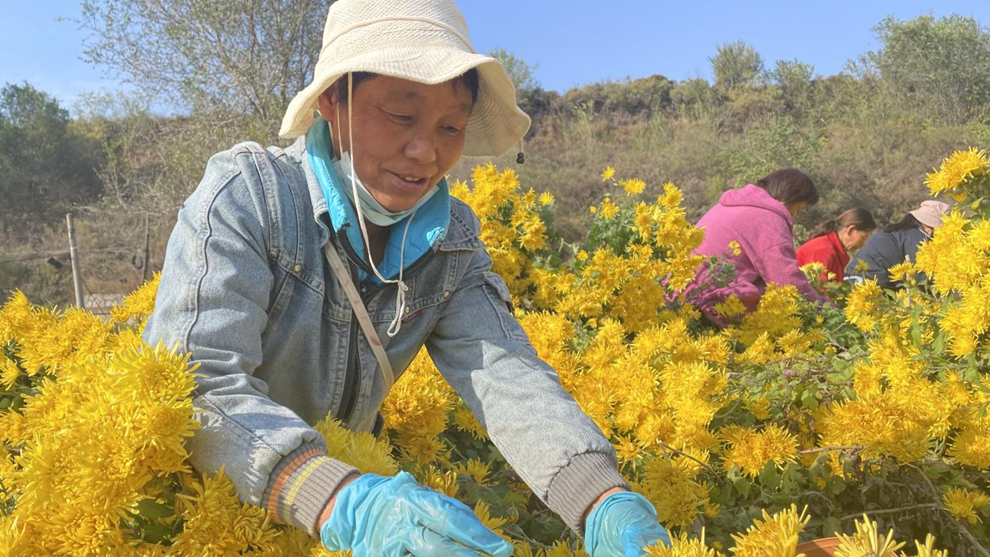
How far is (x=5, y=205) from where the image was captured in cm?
1817

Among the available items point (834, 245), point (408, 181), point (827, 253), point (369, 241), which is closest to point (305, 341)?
point (369, 241)

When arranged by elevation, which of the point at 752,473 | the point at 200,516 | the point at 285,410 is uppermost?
the point at 285,410

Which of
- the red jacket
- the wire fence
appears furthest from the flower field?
the wire fence

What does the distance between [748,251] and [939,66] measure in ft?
68.4

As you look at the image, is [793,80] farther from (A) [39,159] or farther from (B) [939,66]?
(A) [39,159]

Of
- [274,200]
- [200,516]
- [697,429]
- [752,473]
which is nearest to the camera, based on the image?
[200,516]

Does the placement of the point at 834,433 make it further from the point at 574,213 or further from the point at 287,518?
the point at 574,213

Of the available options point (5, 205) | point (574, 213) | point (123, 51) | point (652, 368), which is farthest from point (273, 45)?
point (652, 368)

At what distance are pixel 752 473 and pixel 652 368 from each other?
25.3 inches

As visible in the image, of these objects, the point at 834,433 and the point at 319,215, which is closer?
the point at 319,215

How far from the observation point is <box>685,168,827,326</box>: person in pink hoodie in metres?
4.15

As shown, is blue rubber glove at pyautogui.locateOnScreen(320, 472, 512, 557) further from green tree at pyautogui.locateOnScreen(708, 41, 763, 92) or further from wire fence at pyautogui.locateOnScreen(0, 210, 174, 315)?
green tree at pyautogui.locateOnScreen(708, 41, 763, 92)

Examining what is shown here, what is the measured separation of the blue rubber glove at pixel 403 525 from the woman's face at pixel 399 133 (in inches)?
27.2

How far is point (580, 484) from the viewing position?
3.95 ft
